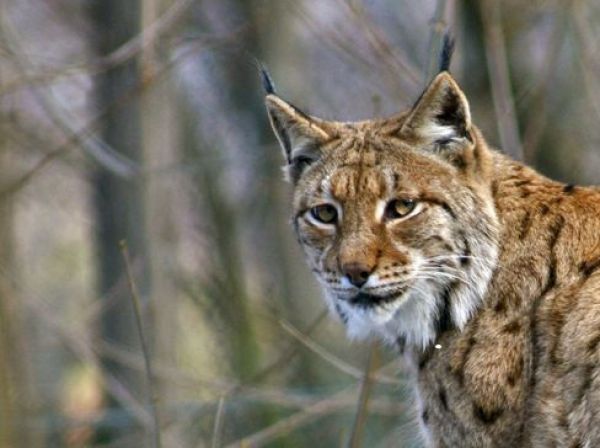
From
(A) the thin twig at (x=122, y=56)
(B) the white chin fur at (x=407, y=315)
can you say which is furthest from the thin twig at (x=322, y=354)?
(A) the thin twig at (x=122, y=56)

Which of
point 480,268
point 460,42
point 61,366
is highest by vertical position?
point 460,42

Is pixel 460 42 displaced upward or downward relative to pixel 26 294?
upward

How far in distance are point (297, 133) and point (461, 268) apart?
39.9 inches

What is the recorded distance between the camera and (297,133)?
273 inches

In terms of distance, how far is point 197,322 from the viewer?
1638 centimetres

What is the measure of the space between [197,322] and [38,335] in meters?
3.80

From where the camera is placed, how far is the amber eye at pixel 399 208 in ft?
21.3

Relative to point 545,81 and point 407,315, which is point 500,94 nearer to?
point 545,81

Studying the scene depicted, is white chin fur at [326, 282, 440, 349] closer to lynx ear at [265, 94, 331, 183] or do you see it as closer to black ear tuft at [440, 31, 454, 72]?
lynx ear at [265, 94, 331, 183]

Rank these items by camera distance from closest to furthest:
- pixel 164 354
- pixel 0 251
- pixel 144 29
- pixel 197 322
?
pixel 144 29, pixel 0 251, pixel 164 354, pixel 197 322

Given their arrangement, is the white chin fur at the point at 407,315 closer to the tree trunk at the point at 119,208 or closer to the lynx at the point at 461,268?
the lynx at the point at 461,268

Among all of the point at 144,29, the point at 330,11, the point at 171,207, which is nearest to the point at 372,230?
the point at 144,29

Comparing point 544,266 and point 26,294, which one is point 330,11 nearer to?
point 26,294

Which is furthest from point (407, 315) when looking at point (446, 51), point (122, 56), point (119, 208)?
point (119, 208)
